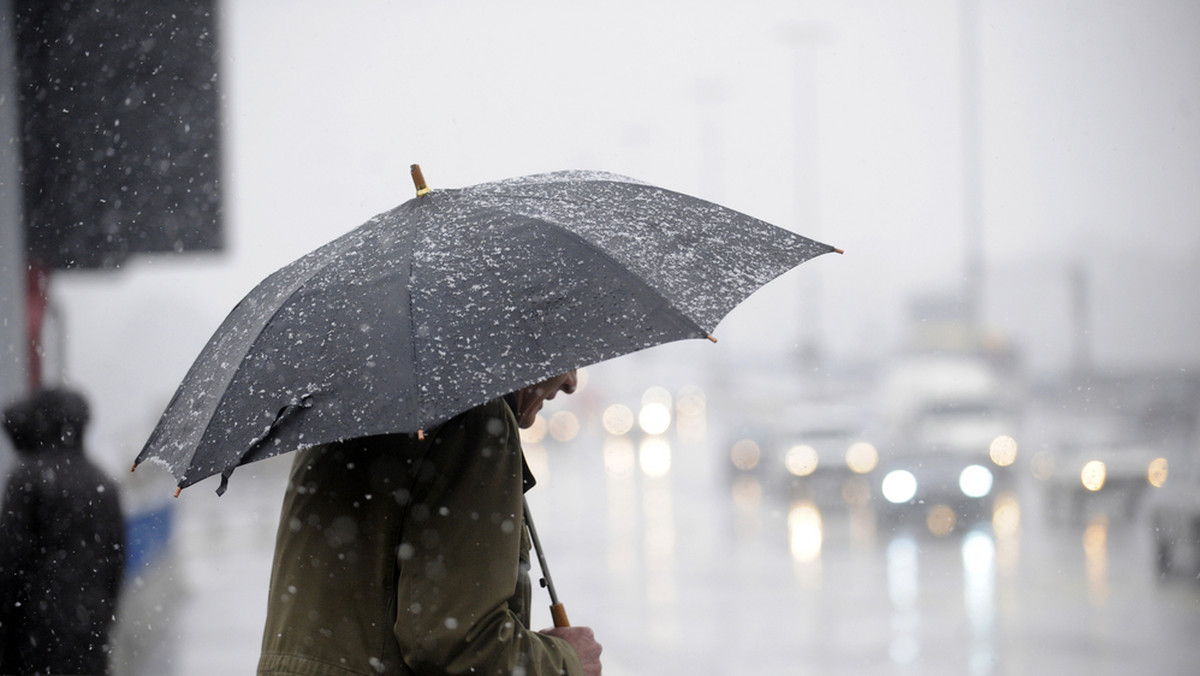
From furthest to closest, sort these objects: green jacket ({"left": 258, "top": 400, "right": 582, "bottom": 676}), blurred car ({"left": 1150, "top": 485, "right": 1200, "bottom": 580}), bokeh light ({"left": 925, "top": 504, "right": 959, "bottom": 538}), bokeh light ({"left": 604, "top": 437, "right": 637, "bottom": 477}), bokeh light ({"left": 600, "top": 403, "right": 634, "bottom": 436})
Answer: bokeh light ({"left": 600, "top": 403, "right": 634, "bottom": 436}) → bokeh light ({"left": 604, "top": 437, "right": 637, "bottom": 477}) → bokeh light ({"left": 925, "top": 504, "right": 959, "bottom": 538}) → blurred car ({"left": 1150, "top": 485, "right": 1200, "bottom": 580}) → green jacket ({"left": 258, "top": 400, "right": 582, "bottom": 676})

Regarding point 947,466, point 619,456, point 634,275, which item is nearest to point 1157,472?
point 947,466

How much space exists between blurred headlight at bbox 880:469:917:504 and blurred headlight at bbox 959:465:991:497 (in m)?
0.51

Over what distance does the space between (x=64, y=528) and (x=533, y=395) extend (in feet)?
8.53

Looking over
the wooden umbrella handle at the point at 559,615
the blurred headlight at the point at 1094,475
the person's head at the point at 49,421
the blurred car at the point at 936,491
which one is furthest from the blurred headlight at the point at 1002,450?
the wooden umbrella handle at the point at 559,615

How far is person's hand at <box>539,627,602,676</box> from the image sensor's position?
1844mm

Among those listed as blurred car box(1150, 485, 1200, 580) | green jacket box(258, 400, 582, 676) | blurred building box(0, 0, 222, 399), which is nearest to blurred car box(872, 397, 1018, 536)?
blurred car box(1150, 485, 1200, 580)

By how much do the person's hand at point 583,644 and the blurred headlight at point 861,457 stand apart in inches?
521

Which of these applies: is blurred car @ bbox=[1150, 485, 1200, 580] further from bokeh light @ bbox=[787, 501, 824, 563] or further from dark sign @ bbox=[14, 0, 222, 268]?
dark sign @ bbox=[14, 0, 222, 268]

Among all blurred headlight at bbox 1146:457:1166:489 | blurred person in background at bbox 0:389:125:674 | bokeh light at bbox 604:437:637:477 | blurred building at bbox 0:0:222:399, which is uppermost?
blurred building at bbox 0:0:222:399

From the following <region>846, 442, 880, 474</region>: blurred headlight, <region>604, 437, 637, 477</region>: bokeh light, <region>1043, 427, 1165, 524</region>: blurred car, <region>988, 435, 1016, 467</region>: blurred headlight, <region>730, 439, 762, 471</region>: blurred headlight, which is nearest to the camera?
<region>1043, 427, 1165, 524</region>: blurred car

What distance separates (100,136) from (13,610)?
103 inches

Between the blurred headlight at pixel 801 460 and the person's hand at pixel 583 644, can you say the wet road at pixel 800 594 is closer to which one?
the blurred headlight at pixel 801 460

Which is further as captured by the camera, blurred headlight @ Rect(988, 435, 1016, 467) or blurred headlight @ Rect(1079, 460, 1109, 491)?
blurred headlight @ Rect(988, 435, 1016, 467)

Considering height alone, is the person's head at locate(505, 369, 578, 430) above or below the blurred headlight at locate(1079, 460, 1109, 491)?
above
